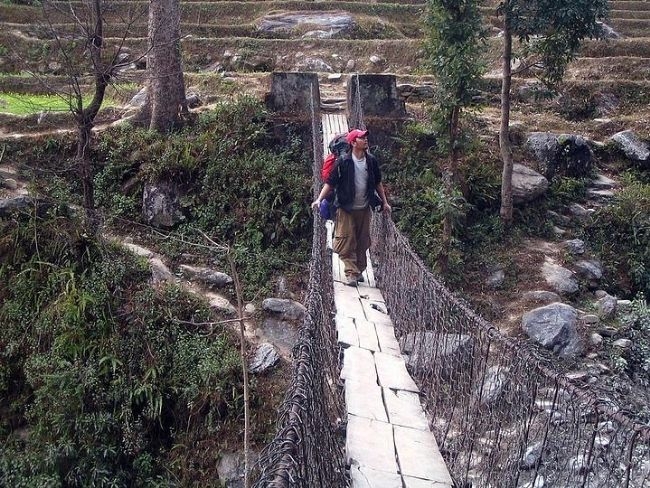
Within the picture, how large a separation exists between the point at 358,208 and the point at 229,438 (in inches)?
73.8

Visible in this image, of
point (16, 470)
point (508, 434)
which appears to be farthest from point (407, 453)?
point (16, 470)

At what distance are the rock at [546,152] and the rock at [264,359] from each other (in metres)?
3.50

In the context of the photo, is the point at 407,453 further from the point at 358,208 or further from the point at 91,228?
the point at 91,228

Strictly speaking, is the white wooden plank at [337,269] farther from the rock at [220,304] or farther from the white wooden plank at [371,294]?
the rock at [220,304]

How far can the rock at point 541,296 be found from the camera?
5.33 metres

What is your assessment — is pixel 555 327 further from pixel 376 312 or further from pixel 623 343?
pixel 376 312

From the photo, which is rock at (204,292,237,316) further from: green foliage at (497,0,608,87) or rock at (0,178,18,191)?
green foliage at (497,0,608,87)

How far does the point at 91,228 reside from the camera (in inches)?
221

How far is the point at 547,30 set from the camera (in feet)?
18.7

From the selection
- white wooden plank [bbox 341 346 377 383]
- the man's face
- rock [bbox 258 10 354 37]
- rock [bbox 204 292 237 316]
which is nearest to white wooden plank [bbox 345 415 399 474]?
white wooden plank [bbox 341 346 377 383]

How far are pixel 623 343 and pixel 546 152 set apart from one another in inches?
100

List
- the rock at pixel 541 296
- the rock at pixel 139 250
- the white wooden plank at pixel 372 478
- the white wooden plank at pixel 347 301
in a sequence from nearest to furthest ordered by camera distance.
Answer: the white wooden plank at pixel 372 478
the white wooden plank at pixel 347 301
the rock at pixel 541 296
the rock at pixel 139 250

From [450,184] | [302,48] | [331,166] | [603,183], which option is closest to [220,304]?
[331,166]

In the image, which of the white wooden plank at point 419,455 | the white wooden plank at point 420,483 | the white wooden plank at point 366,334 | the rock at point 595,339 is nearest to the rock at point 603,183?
the rock at point 595,339
